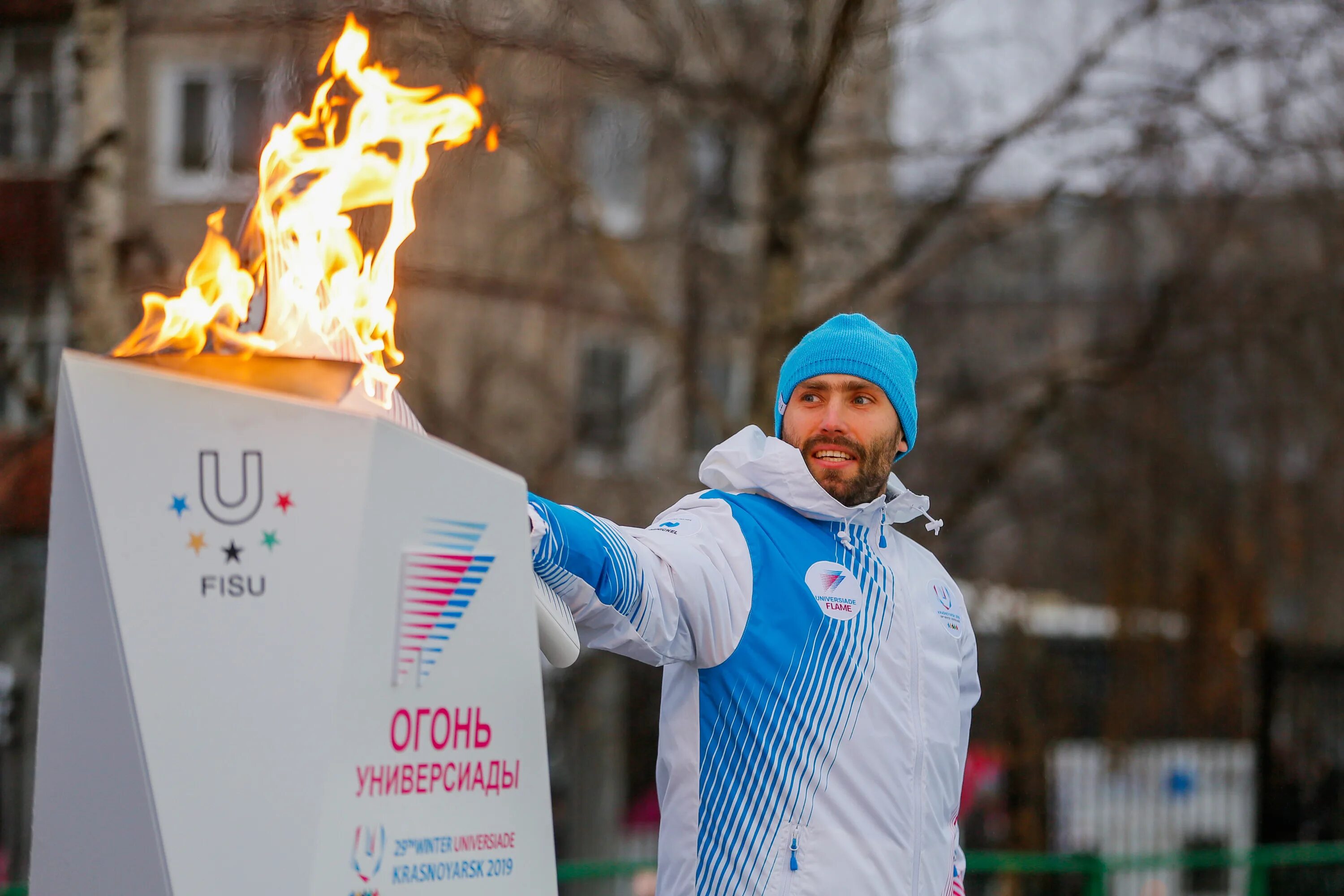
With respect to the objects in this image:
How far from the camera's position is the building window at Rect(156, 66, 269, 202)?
8266mm

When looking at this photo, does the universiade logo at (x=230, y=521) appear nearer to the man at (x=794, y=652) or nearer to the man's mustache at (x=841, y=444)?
the man at (x=794, y=652)

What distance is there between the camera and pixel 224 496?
240 centimetres

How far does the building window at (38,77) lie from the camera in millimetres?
9836

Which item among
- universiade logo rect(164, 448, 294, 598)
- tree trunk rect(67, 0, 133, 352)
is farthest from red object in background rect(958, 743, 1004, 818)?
universiade logo rect(164, 448, 294, 598)

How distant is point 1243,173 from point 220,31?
6377 mm

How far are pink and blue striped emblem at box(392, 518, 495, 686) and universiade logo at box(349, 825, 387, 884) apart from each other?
0.80ft

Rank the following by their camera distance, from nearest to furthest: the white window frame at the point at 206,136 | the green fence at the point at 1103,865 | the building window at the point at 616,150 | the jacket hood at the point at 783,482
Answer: the jacket hood at the point at 783,482 < the green fence at the point at 1103,865 < the white window frame at the point at 206,136 < the building window at the point at 616,150

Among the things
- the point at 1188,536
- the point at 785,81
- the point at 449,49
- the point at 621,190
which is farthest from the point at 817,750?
the point at 1188,536

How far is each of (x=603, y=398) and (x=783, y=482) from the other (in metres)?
10.7

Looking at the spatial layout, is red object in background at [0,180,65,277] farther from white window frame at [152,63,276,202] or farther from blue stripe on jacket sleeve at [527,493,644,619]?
blue stripe on jacket sleeve at [527,493,644,619]

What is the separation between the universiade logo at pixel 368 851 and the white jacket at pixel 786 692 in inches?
21.0

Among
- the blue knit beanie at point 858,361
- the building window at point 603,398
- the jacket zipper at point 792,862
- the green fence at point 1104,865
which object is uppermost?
the building window at point 603,398

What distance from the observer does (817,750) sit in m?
2.90

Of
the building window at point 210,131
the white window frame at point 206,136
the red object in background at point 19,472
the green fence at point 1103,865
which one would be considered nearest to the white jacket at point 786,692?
the building window at point 210,131
